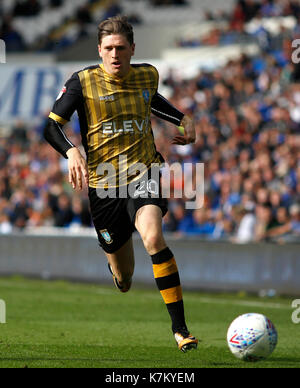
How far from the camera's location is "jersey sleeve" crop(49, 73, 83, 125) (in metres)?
7.84

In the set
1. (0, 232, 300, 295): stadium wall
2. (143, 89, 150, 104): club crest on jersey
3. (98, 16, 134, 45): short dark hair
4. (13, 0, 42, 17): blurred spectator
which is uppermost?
A: (13, 0, 42, 17): blurred spectator

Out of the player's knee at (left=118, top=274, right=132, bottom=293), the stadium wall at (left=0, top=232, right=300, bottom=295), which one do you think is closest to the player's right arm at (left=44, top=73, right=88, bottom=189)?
the player's knee at (left=118, top=274, right=132, bottom=293)

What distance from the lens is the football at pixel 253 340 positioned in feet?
23.8

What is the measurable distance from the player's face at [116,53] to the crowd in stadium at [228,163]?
7437 millimetres

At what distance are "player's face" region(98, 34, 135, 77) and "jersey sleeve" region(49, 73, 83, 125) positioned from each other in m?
Answer: 0.35

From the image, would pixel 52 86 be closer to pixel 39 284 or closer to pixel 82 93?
pixel 39 284

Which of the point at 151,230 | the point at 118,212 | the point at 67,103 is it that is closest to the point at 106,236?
the point at 118,212

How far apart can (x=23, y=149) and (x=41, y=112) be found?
4.38ft

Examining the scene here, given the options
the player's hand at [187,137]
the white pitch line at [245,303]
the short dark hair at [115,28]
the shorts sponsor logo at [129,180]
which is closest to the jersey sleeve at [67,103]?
the short dark hair at [115,28]

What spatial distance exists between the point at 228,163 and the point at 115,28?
1095cm

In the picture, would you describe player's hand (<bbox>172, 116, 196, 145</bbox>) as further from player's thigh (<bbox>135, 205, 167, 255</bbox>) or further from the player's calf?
the player's calf

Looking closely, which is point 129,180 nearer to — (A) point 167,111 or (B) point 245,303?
(A) point 167,111

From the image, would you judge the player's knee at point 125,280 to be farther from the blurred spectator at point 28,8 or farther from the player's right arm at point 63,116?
the blurred spectator at point 28,8
